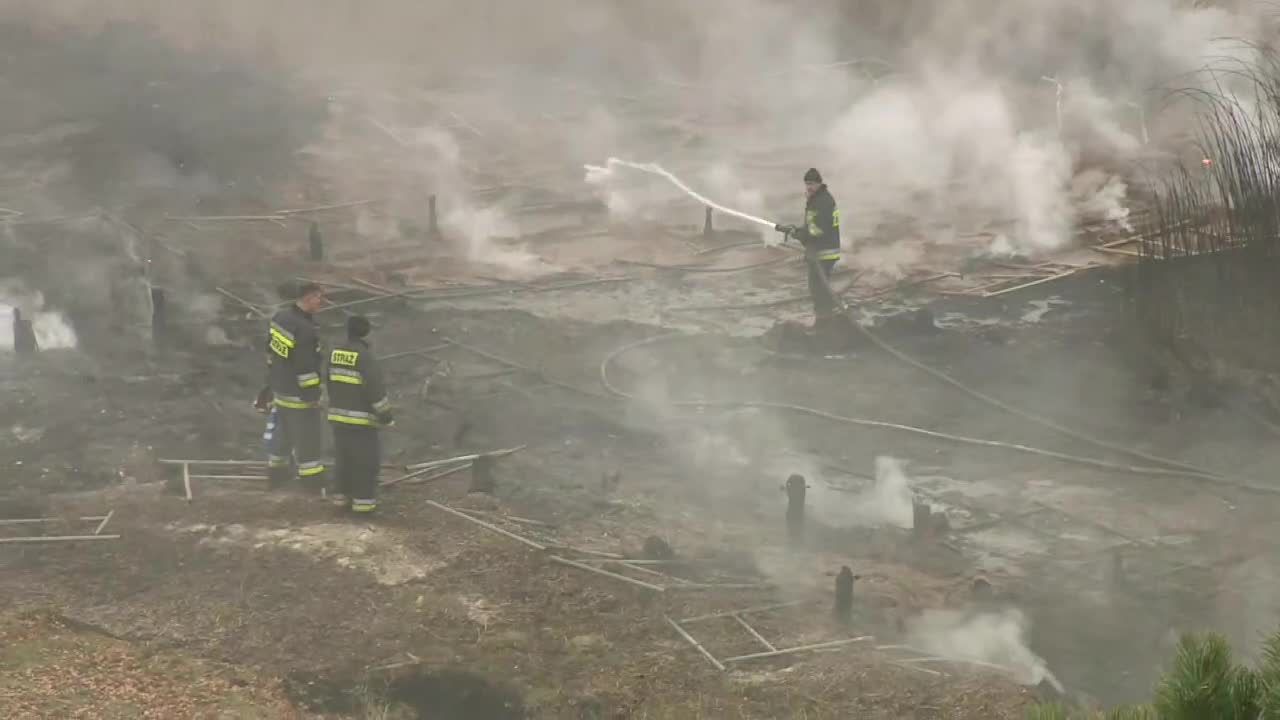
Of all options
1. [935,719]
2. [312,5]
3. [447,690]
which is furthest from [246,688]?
[312,5]

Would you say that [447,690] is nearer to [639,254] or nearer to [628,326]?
[628,326]

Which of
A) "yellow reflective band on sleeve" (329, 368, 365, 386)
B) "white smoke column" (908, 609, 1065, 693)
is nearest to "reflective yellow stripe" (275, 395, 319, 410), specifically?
"yellow reflective band on sleeve" (329, 368, 365, 386)

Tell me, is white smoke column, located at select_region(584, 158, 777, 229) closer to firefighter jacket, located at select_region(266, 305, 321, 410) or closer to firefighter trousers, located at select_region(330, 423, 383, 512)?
firefighter jacket, located at select_region(266, 305, 321, 410)

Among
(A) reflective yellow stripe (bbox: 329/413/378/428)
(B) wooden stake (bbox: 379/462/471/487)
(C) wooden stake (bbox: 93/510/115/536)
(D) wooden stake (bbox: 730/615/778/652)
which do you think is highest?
(A) reflective yellow stripe (bbox: 329/413/378/428)

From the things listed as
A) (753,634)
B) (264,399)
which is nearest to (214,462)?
(264,399)

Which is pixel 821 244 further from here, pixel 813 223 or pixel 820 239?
pixel 813 223

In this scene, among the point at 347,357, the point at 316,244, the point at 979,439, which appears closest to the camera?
the point at 347,357
